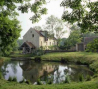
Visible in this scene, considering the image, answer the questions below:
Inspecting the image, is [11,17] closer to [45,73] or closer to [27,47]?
[45,73]

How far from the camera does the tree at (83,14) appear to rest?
849cm

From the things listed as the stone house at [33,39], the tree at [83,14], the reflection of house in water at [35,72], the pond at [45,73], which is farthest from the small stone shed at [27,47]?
the tree at [83,14]

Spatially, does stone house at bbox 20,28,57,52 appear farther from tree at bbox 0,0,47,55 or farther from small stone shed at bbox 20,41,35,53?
tree at bbox 0,0,47,55

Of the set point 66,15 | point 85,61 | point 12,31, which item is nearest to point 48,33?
point 85,61

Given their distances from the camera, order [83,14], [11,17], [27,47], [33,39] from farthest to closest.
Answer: [33,39]
[27,47]
[11,17]
[83,14]

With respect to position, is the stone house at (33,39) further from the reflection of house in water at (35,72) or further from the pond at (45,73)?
the pond at (45,73)

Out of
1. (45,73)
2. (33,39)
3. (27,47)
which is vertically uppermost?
(33,39)

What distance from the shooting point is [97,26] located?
28.5 feet

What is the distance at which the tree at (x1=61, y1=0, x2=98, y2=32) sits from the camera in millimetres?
8492

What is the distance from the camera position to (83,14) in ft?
29.2

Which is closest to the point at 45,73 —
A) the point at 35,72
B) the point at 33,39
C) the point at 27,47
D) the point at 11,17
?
the point at 35,72

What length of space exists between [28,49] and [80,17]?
134ft

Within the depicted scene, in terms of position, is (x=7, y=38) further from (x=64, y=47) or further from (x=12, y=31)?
(x=64, y=47)

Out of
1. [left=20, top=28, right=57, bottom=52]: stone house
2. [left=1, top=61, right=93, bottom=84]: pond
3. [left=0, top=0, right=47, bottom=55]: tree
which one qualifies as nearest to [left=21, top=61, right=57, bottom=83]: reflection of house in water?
[left=1, top=61, right=93, bottom=84]: pond
